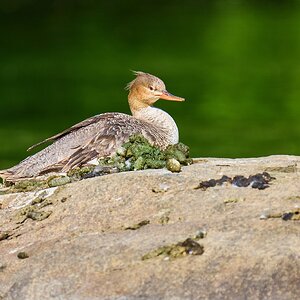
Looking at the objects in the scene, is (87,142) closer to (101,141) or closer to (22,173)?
(101,141)

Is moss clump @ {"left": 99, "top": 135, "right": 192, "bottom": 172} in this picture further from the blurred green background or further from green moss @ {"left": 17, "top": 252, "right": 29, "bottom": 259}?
the blurred green background

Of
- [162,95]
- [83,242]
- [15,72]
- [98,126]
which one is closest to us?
[83,242]

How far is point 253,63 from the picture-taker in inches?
1377

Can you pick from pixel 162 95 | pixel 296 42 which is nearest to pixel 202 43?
pixel 296 42

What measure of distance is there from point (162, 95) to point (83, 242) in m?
4.33

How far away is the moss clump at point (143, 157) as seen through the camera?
27.3 feet

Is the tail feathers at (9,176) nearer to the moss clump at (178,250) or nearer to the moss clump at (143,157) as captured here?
the moss clump at (143,157)

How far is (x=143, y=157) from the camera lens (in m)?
8.45

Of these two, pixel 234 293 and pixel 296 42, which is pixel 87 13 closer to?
pixel 296 42

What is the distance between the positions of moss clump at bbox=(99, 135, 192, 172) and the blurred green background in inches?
450

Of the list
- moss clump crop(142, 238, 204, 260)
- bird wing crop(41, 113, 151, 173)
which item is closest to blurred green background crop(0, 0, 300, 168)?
bird wing crop(41, 113, 151, 173)

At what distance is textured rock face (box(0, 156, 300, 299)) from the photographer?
A: 21.3 ft

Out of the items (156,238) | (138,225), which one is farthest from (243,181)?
(156,238)

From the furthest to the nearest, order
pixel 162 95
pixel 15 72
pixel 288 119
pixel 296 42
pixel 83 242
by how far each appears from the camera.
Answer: pixel 296 42 → pixel 15 72 → pixel 288 119 → pixel 162 95 → pixel 83 242
